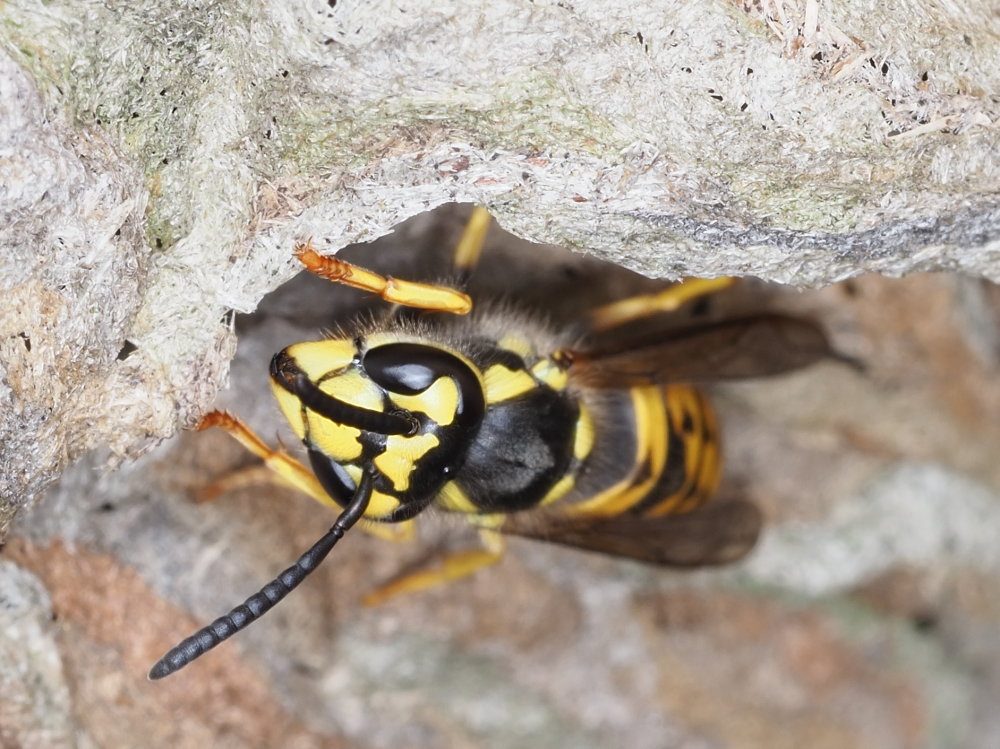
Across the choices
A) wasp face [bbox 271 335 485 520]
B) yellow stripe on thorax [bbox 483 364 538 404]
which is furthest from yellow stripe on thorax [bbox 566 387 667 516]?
wasp face [bbox 271 335 485 520]

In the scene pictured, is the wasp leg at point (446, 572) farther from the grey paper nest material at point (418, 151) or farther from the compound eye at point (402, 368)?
the grey paper nest material at point (418, 151)

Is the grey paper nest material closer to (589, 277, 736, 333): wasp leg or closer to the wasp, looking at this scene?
the wasp

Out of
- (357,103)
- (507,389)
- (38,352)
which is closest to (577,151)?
(357,103)

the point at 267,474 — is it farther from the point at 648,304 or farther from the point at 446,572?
the point at 648,304

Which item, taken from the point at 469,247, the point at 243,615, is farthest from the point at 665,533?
the point at 243,615

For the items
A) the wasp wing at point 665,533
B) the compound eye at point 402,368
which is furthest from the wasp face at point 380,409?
the wasp wing at point 665,533

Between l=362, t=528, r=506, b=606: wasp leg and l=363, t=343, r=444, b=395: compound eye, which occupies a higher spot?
l=363, t=343, r=444, b=395: compound eye
